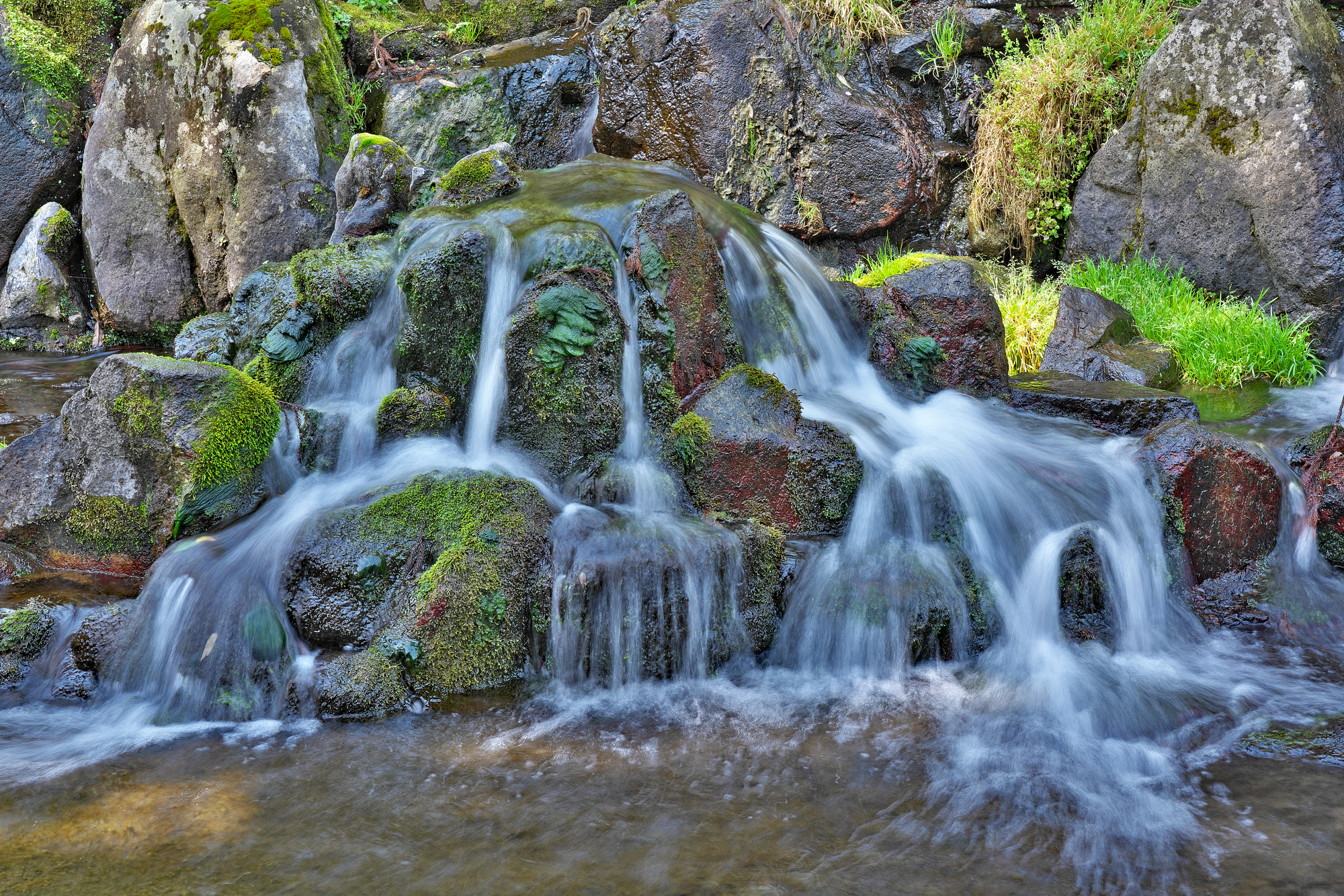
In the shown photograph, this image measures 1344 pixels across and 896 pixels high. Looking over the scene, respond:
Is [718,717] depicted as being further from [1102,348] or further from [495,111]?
[495,111]

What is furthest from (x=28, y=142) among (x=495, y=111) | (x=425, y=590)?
(x=425, y=590)

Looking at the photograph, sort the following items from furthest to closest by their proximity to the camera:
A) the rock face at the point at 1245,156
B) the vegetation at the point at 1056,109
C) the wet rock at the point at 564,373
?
the vegetation at the point at 1056,109 < the rock face at the point at 1245,156 < the wet rock at the point at 564,373

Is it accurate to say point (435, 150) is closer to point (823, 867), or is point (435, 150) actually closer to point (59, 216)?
point (59, 216)

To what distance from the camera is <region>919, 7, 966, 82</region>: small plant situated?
7.93 metres

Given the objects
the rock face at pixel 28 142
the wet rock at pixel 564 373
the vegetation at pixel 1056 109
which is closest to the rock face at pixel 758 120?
the vegetation at pixel 1056 109

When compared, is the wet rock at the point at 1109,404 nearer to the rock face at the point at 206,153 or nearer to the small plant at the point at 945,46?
the small plant at the point at 945,46

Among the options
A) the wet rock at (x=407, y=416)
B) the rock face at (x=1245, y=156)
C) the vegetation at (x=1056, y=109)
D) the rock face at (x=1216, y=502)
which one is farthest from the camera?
the vegetation at (x=1056, y=109)

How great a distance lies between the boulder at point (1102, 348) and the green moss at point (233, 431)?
5220 millimetres

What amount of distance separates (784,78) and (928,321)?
3373 mm

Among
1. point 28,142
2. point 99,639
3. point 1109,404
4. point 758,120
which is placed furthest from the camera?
point 28,142

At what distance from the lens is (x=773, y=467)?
4410 mm

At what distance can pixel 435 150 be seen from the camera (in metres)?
8.35

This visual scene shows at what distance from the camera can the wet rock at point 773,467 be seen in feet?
14.5

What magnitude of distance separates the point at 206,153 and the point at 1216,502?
842 cm
